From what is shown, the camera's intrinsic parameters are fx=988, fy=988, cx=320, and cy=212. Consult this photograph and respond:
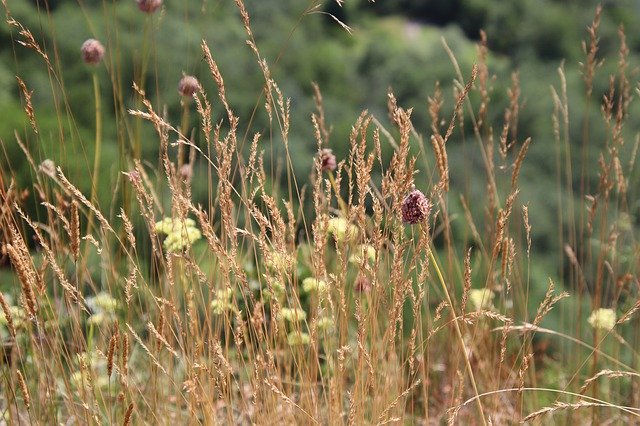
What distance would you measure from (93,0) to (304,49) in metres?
1.75

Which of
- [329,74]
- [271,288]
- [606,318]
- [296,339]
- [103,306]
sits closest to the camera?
[271,288]

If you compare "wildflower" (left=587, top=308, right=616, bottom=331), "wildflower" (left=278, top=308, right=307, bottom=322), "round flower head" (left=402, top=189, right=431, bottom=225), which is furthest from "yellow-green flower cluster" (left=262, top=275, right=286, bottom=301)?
"wildflower" (left=587, top=308, right=616, bottom=331)

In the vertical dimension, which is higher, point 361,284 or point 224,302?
point 361,284

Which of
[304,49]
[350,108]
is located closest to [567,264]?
[350,108]

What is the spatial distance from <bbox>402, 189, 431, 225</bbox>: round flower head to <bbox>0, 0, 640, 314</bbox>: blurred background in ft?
9.23

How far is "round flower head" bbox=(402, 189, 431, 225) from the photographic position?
1601mm

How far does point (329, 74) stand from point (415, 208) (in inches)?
204

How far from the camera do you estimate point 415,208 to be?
1615mm

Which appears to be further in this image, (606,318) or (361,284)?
(606,318)

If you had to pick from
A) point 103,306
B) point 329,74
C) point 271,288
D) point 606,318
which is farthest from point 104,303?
point 329,74

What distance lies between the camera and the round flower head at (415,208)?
1601mm

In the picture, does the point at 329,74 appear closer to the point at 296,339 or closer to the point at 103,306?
the point at 103,306

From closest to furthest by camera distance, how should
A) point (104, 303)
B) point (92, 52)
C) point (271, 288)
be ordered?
point (271, 288) < point (104, 303) < point (92, 52)

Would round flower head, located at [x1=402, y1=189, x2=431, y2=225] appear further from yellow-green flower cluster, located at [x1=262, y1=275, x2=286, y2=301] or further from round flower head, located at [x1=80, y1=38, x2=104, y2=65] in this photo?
round flower head, located at [x1=80, y1=38, x2=104, y2=65]
